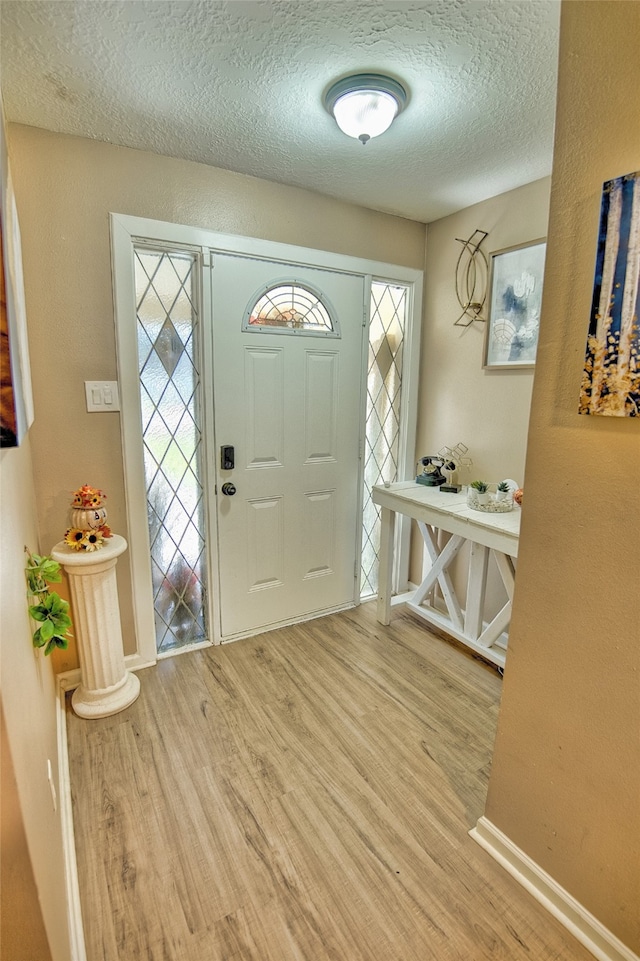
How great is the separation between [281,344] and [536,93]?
1361mm

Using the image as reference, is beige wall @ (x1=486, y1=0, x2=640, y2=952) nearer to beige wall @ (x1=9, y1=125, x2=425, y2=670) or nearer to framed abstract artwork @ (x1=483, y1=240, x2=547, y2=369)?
framed abstract artwork @ (x1=483, y1=240, x2=547, y2=369)

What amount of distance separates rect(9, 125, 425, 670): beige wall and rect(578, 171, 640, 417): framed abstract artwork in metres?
1.65

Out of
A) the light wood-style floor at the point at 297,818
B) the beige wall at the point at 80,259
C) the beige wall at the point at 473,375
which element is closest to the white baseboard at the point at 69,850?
the light wood-style floor at the point at 297,818

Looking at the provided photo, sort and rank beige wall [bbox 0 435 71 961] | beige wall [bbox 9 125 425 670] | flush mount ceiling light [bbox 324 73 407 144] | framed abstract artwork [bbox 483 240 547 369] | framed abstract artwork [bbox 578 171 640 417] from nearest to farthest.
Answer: beige wall [bbox 0 435 71 961]
framed abstract artwork [bbox 578 171 640 417]
flush mount ceiling light [bbox 324 73 407 144]
beige wall [bbox 9 125 425 670]
framed abstract artwork [bbox 483 240 547 369]

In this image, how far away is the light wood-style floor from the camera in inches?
45.9

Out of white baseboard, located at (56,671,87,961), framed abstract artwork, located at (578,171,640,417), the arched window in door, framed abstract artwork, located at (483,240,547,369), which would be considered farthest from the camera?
the arched window in door

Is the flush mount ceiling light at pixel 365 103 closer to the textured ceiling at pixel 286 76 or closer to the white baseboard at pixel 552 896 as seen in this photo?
the textured ceiling at pixel 286 76

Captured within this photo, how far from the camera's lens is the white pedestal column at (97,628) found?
180cm

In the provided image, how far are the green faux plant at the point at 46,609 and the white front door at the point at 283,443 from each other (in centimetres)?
101

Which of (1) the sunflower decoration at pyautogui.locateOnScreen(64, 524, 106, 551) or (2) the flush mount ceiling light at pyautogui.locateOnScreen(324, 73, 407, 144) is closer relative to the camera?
(2) the flush mount ceiling light at pyautogui.locateOnScreen(324, 73, 407, 144)

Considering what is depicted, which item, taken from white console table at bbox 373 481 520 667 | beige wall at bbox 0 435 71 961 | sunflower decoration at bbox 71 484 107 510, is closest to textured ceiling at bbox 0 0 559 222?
beige wall at bbox 0 435 71 961

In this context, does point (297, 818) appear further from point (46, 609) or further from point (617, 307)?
point (617, 307)

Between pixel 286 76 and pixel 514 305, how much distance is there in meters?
1.39

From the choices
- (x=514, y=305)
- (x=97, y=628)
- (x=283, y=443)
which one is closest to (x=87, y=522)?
(x=97, y=628)
